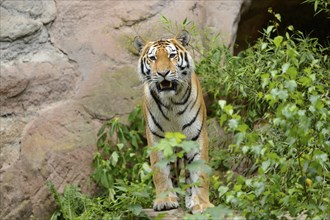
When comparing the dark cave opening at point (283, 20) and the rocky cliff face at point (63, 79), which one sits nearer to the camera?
the rocky cliff face at point (63, 79)

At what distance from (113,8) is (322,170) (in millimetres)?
3308

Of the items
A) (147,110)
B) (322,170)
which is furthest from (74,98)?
(322,170)

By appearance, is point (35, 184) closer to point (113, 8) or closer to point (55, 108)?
point (55, 108)

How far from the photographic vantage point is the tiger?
20.8 feet

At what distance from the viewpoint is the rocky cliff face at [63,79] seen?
748 centimetres

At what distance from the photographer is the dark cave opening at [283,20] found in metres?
8.83

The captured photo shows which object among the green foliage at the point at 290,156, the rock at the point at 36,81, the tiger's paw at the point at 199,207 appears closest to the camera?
the green foliage at the point at 290,156

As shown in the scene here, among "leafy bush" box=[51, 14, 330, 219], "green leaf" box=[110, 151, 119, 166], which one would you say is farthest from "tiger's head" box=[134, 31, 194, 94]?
"green leaf" box=[110, 151, 119, 166]

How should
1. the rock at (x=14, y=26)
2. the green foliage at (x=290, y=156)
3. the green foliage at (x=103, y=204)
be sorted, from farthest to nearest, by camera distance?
the rock at (x=14, y=26) → the green foliage at (x=103, y=204) → the green foliage at (x=290, y=156)

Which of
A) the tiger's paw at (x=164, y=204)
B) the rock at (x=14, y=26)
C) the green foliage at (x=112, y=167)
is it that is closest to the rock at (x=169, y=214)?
the tiger's paw at (x=164, y=204)

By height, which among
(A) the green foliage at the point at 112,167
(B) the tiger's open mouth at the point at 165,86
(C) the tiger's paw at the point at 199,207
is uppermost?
(B) the tiger's open mouth at the point at 165,86

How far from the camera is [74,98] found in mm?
7730

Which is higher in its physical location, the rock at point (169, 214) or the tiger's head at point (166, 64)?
the tiger's head at point (166, 64)

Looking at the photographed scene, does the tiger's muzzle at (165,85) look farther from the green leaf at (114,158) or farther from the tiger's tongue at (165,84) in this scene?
the green leaf at (114,158)
